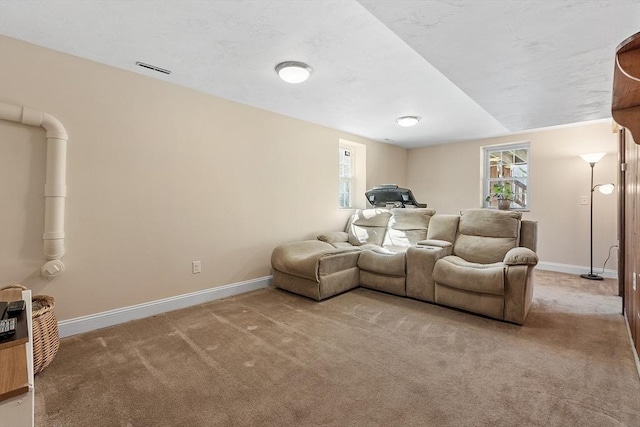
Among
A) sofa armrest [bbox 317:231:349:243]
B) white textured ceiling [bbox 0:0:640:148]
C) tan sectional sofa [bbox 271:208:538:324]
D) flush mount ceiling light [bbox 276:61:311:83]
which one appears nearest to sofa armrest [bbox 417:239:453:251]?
tan sectional sofa [bbox 271:208:538:324]

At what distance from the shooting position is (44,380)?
175cm

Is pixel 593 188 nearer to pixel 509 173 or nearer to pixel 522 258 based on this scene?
pixel 509 173

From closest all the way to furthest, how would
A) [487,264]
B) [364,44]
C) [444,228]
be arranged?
[364,44] < [487,264] < [444,228]

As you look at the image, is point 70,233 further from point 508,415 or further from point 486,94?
point 486,94

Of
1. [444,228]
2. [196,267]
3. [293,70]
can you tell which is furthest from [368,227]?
[293,70]

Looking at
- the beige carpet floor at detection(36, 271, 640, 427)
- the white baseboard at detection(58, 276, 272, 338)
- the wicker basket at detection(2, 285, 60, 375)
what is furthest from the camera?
the white baseboard at detection(58, 276, 272, 338)

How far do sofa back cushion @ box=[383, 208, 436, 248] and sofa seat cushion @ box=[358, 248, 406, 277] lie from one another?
269 mm

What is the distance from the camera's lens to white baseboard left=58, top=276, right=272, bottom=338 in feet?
7.79

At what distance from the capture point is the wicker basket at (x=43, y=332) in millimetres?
1768

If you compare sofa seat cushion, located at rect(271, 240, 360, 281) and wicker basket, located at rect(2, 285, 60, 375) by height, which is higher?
sofa seat cushion, located at rect(271, 240, 360, 281)

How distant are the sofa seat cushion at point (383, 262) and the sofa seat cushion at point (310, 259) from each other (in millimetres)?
117

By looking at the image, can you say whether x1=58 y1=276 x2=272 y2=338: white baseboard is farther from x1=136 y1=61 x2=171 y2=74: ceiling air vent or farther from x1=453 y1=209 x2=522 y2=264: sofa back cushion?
x1=453 y1=209 x2=522 y2=264: sofa back cushion

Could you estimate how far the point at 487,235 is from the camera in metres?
3.24

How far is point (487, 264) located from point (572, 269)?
2.54 meters
